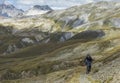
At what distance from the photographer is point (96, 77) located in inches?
2726

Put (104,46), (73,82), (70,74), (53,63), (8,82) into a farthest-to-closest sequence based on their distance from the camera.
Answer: (104,46) < (53,63) < (8,82) < (70,74) < (73,82)

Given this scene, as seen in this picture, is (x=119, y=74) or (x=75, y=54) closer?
(x=119, y=74)

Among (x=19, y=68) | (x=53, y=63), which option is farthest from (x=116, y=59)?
(x=19, y=68)

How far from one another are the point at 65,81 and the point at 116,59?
13401mm

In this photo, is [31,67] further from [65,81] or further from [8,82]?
[65,81]

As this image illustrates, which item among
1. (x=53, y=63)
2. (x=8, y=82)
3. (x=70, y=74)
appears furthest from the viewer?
(x=53, y=63)

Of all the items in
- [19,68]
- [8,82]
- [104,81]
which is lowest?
[19,68]

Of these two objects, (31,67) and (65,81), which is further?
(31,67)

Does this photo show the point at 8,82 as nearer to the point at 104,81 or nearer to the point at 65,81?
the point at 65,81

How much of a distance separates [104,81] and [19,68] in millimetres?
122185

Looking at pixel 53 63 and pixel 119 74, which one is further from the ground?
pixel 119 74

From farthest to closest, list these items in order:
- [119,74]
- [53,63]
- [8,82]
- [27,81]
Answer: [53,63] < [8,82] < [27,81] < [119,74]

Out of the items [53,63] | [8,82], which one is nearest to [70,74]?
[8,82]

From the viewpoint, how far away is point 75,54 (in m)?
198
